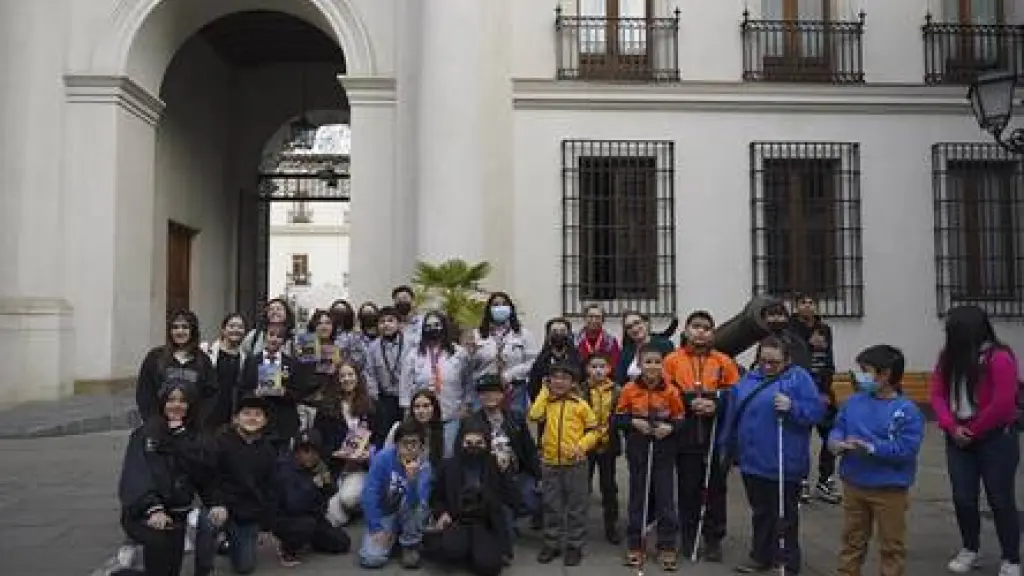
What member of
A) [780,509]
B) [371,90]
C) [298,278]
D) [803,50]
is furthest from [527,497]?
[298,278]

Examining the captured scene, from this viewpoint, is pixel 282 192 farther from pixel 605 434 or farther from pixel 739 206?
pixel 605 434

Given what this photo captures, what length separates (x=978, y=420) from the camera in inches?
269

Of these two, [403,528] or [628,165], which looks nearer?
[403,528]

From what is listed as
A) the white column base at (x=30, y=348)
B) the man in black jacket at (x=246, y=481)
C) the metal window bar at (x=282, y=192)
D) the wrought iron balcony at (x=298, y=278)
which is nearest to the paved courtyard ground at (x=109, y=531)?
the man in black jacket at (x=246, y=481)

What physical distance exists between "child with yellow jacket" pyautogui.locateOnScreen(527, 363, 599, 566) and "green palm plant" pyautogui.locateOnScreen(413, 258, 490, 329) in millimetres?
3853

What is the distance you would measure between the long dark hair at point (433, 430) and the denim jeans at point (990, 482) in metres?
3.48

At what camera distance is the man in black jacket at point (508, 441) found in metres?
7.36

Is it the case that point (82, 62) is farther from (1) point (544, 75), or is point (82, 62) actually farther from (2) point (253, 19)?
(1) point (544, 75)

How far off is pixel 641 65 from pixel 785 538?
1024cm

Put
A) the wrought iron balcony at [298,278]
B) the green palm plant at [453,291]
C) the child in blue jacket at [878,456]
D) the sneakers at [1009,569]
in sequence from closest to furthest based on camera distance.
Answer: the child in blue jacket at [878,456]
the sneakers at [1009,569]
the green palm plant at [453,291]
the wrought iron balcony at [298,278]

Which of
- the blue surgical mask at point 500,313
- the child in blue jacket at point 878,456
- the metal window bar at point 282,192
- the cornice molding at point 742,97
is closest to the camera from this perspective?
the child in blue jacket at point 878,456

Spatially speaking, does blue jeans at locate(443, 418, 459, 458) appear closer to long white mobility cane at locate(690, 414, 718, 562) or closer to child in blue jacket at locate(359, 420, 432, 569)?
child in blue jacket at locate(359, 420, 432, 569)

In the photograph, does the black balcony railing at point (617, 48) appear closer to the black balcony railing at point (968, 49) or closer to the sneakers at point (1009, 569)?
the black balcony railing at point (968, 49)

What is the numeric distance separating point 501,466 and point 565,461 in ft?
1.51
